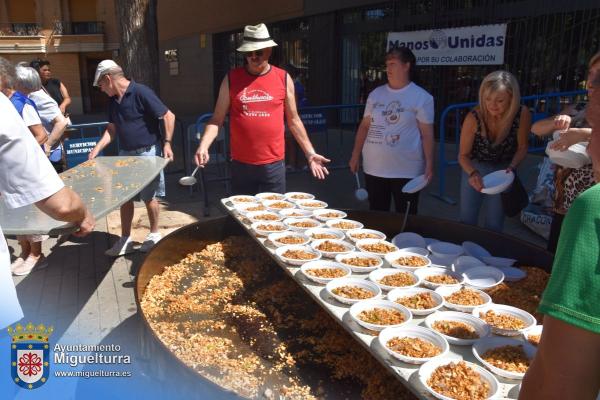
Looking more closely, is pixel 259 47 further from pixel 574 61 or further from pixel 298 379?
pixel 574 61

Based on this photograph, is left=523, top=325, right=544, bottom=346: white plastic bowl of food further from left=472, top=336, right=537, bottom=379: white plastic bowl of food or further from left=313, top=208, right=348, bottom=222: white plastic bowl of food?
left=313, top=208, right=348, bottom=222: white plastic bowl of food

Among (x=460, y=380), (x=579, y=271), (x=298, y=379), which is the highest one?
(x=579, y=271)

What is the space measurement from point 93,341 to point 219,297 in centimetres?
103

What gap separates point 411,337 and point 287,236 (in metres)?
1.34

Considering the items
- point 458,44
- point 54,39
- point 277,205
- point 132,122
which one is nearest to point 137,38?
point 132,122

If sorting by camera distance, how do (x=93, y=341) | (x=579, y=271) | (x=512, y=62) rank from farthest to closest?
1. (x=512, y=62)
2. (x=93, y=341)
3. (x=579, y=271)

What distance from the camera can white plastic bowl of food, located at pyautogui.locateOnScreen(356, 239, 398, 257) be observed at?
3029 millimetres

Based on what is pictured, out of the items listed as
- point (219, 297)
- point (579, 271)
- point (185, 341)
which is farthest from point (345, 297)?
point (579, 271)

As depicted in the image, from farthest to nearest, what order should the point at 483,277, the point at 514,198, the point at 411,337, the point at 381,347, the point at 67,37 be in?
the point at 67,37 < the point at 514,198 < the point at 483,277 < the point at 411,337 < the point at 381,347

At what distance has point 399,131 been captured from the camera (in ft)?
12.8

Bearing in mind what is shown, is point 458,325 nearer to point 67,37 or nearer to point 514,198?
point 514,198

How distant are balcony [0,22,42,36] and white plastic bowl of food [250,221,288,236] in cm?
3321

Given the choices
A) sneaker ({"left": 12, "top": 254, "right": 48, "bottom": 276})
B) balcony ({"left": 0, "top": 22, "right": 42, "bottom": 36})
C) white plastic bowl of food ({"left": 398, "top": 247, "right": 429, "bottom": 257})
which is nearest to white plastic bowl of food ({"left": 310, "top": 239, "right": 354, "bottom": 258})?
white plastic bowl of food ({"left": 398, "top": 247, "right": 429, "bottom": 257})

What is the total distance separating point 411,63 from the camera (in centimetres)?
385
